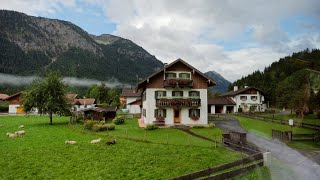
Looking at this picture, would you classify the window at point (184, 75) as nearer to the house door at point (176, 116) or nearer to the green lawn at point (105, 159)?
the house door at point (176, 116)

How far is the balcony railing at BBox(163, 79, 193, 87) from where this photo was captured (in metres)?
43.9

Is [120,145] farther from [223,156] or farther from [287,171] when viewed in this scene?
[287,171]

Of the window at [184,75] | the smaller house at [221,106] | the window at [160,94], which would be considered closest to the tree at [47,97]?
the window at [160,94]

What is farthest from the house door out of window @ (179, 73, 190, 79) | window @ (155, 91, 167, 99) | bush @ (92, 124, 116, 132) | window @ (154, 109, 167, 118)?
bush @ (92, 124, 116, 132)

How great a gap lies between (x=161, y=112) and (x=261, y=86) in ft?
338

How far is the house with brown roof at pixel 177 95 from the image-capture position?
4409 cm

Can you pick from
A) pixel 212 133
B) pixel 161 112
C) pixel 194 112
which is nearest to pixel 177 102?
pixel 161 112

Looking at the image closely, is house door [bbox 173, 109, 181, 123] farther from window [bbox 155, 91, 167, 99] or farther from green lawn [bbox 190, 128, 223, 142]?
green lawn [bbox 190, 128, 223, 142]

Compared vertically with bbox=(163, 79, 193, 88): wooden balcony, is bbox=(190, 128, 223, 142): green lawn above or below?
below

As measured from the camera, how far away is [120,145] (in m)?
27.7

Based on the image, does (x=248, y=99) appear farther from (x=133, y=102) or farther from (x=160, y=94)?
(x=160, y=94)

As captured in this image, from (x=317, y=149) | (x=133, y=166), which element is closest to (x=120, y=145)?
(x=133, y=166)

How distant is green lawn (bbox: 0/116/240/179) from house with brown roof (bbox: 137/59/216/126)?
47.5 feet

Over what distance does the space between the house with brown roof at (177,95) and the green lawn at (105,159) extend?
14.5 meters
